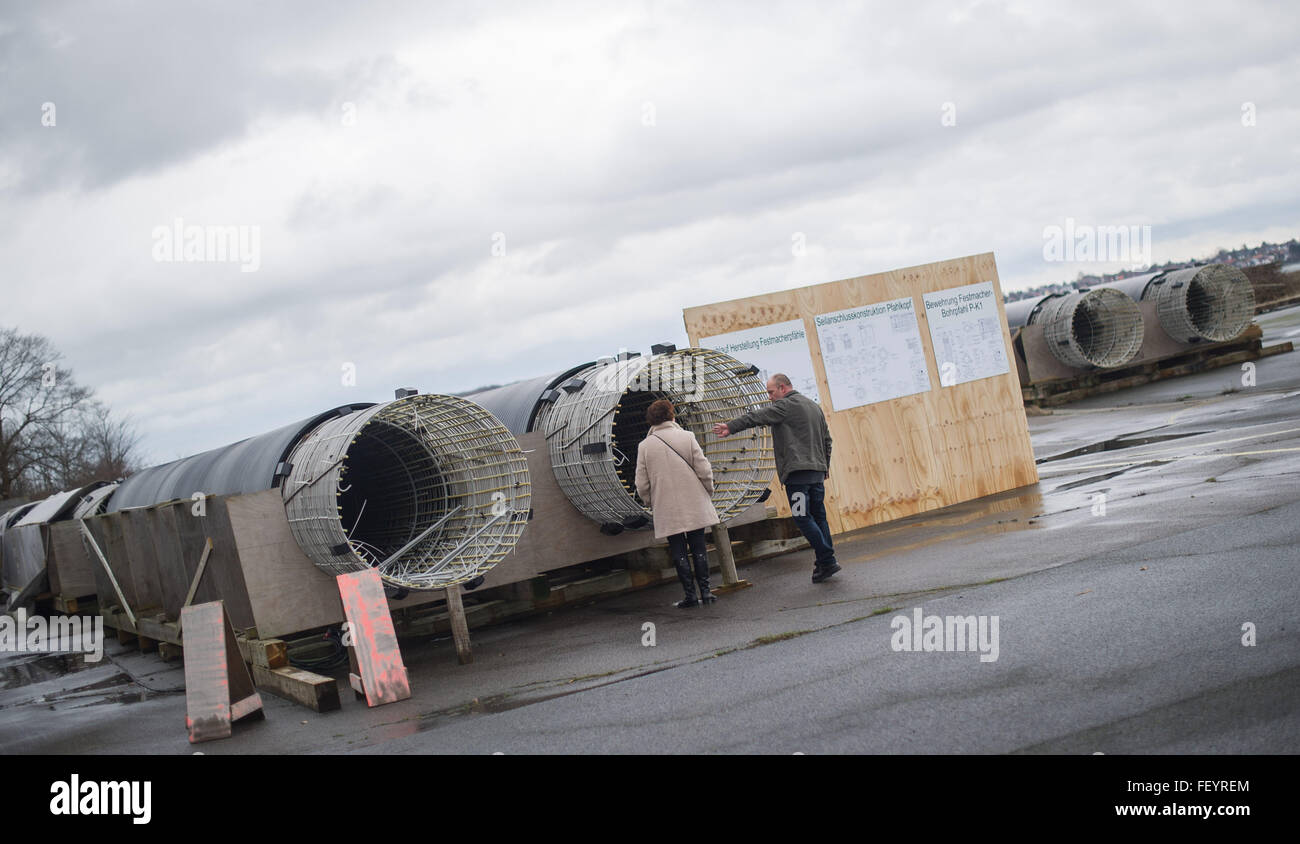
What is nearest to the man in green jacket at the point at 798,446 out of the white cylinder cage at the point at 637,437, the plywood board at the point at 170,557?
the white cylinder cage at the point at 637,437

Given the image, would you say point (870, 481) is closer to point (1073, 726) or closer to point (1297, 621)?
point (1297, 621)

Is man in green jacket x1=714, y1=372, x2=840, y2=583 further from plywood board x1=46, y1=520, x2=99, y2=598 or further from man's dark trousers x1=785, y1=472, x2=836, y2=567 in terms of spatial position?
plywood board x1=46, y1=520, x2=99, y2=598

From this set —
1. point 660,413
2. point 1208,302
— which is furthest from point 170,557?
point 1208,302

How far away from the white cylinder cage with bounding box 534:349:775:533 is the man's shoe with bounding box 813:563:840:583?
1.21 m

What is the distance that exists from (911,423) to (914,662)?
707cm

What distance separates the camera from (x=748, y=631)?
7961mm

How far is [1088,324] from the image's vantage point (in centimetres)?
2769

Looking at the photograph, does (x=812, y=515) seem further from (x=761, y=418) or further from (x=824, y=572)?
(x=761, y=418)

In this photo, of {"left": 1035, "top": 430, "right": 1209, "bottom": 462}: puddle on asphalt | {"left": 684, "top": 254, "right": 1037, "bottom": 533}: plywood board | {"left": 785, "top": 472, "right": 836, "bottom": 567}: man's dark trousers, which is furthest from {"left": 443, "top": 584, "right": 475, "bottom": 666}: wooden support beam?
{"left": 1035, "top": 430, "right": 1209, "bottom": 462}: puddle on asphalt

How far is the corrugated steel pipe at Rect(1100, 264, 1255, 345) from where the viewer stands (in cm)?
2620

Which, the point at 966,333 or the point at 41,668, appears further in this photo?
the point at 966,333
